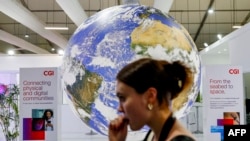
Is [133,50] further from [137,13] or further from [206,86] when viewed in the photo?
[206,86]

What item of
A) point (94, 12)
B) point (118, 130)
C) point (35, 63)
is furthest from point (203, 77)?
point (94, 12)

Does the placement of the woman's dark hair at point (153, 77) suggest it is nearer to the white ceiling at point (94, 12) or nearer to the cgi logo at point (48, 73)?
the cgi logo at point (48, 73)

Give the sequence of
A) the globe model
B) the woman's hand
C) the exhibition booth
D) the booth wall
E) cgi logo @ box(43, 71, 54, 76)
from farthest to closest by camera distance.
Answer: the booth wall, the exhibition booth, cgi logo @ box(43, 71, 54, 76), the globe model, the woman's hand

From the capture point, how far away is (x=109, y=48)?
230 cm

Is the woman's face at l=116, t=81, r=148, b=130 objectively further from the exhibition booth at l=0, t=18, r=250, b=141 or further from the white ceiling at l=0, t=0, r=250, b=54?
the white ceiling at l=0, t=0, r=250, b=54

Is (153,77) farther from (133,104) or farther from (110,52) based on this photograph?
(110,52)

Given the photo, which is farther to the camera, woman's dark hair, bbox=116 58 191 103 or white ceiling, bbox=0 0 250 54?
white ceiling, bbox=0 0 250 54

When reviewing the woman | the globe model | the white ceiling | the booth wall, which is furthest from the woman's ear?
the booth wall

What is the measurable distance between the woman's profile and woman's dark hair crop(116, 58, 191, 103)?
234 inches

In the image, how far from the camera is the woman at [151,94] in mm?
1370

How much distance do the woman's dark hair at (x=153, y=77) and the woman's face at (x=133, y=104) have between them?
19 millimetres

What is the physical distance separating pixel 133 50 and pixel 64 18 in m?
→ 15.9

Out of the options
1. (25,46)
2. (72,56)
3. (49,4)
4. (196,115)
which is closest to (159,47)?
(72,56)

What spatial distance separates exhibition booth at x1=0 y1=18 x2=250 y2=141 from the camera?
7.68 meters
